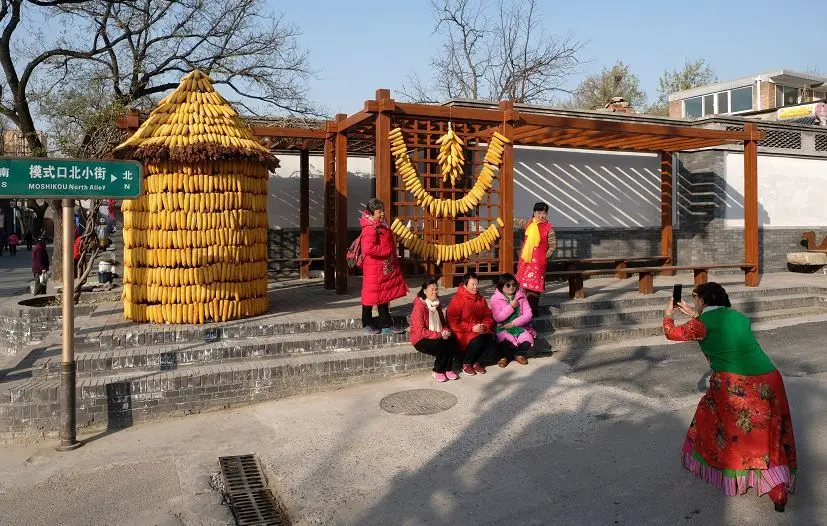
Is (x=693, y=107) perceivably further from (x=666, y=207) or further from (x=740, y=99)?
(x=666, y=207)

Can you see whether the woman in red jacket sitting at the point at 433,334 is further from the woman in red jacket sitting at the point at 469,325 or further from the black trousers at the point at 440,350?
the woman in red jacket sitting at the point at 469,325

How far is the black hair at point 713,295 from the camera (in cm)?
442

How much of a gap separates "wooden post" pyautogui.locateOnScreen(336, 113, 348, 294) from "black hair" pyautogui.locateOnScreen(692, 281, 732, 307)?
260 inches

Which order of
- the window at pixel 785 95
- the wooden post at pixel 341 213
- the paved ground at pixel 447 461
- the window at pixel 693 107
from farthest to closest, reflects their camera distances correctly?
the window at pixel 693 107 → the window at pixel 785 95 → the wooden post at pixel 341 213 → the paved ground at pixel 447 461

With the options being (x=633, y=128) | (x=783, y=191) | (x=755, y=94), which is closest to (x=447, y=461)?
(x=633, y=128)

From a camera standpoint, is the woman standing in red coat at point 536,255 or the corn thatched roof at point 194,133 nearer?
the corn thatched roof at point 194,133

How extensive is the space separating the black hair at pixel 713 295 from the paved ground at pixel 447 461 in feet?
4.10

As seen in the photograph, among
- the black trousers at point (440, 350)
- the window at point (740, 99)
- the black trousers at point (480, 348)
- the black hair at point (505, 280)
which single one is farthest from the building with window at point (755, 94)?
the black trousers at point (440, 350)

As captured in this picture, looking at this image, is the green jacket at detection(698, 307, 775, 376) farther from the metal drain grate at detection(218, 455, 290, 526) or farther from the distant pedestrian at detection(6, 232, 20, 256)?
the distant pedestrian at detection(6, 232, 20, 256)

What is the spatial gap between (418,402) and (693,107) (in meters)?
30.6

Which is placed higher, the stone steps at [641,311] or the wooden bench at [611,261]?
the wooden bench at [611,261]

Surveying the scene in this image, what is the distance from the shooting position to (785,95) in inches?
1215

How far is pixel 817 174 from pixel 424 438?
14.8m

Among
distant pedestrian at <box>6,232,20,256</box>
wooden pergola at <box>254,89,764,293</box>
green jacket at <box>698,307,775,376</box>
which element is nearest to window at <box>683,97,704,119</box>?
wooden pergola at <box>254,89,764,293</box>
